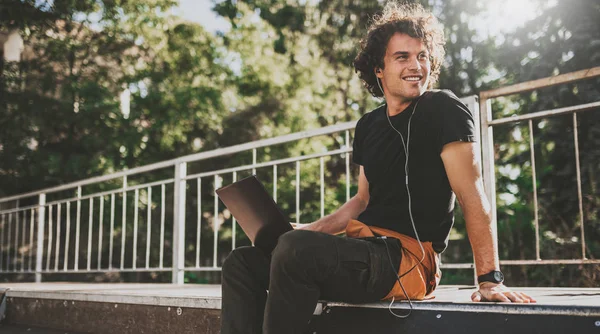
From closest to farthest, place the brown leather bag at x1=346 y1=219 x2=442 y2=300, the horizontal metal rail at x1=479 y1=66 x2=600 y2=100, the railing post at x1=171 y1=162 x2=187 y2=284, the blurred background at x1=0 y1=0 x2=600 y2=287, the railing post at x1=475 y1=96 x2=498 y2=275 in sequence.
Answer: the brown leather bag at x1=346 y1=219 x2=442 y2=300
the horizontal metal rail at x1=479 y1=66 x2=600 y2=100
the railing post at x1=475 y1=96 x2=498 y2=275
the railing post at x1=171 y1=162 x2=187 y2=284
the blurred background at x1=0 y1=0 x2=600 y2=287

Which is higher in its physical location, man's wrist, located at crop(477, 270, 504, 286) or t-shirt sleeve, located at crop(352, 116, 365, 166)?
t-shirt sleeve, located at crop(352, 116, 365, 166)

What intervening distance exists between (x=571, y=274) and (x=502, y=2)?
844 cm

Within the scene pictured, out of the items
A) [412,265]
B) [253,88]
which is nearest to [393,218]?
[412,265]

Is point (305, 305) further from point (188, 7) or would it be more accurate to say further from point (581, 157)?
point (188, 7)

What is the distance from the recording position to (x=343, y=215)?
7.92ft

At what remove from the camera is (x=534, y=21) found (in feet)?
29.8

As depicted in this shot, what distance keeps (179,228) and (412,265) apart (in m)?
3.01

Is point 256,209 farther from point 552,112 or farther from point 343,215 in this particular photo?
point 552,112

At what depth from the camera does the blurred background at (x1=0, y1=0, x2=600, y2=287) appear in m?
7.43

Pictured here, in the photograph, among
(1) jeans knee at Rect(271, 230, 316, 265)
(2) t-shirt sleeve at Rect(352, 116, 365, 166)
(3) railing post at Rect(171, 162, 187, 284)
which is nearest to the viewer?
(1) jeans knee at Rect(271, 230, 316, 265)

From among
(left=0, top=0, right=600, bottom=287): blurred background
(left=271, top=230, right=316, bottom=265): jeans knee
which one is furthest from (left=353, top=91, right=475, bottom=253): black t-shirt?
(left=0, top=0, right=600, bottom=287): blurred background

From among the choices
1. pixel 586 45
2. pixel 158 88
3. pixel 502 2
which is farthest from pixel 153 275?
pixel 502 2

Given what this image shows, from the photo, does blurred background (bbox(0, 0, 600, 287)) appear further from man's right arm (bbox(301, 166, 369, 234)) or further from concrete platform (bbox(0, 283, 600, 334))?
concrete platform (bbox(0, 283, 600, 334))

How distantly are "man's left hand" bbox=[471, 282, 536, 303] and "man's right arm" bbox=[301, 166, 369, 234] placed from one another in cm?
73
